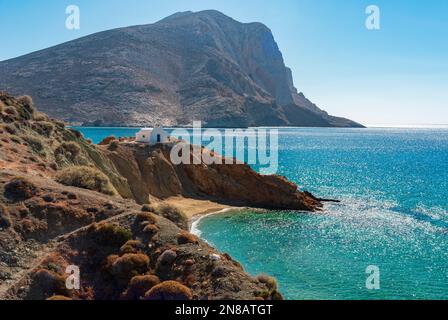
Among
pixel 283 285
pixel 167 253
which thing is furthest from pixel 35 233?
pixel 283 285

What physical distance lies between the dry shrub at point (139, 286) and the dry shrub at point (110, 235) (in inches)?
123

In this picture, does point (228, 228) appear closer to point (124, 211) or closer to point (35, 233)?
point (124, 211)

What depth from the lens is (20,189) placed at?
73.0 ft

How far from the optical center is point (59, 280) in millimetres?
16547

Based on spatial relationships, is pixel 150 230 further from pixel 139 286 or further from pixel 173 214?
pixel 173 214

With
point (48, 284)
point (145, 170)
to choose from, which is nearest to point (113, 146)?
point (145, 170)

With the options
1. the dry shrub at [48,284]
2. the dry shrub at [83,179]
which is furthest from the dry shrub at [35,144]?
the dry shrub at [48,284]

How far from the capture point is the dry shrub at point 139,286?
53.7ft

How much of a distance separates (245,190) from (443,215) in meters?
28.2

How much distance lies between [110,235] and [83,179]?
32.6ft

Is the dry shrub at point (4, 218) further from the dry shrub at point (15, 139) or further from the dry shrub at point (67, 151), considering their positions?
the dry shrub at point (67, 151)

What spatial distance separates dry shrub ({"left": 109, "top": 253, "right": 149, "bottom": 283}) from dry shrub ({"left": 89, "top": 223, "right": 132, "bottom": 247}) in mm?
1600

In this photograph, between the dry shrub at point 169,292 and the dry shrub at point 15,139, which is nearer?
the dry shrub at point 169,292

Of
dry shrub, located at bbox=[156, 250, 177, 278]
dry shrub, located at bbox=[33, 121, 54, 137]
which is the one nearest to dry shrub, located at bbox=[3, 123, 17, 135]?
dry shrub, located at bbox=[33, 121, 54, 137]
